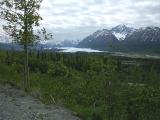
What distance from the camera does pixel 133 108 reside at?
2062 centimetres

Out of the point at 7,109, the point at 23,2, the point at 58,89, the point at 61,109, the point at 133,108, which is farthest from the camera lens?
the point at 58,89

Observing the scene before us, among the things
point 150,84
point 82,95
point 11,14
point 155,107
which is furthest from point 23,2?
point 155,107

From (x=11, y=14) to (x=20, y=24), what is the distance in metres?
1.09

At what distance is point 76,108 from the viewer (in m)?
26.8

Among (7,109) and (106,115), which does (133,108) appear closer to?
(106,115)

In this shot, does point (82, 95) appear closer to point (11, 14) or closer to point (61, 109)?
point (61, 109)

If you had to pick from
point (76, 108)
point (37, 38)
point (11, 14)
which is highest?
point (11, 14)

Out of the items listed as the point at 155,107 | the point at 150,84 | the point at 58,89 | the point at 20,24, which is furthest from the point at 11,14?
the point at 155,107

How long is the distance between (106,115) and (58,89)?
523 inches

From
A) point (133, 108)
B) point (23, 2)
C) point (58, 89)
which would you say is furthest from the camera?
point (58, 89)

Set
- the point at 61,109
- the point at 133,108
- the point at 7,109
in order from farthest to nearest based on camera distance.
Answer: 1. the point at 61,109
2. the point at 7,109
3. the point at 133,108

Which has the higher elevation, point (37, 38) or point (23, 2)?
point (23, 2)

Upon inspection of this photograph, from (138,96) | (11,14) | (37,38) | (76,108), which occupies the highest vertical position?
(11,14)

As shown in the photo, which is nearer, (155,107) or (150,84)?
(155,107)
